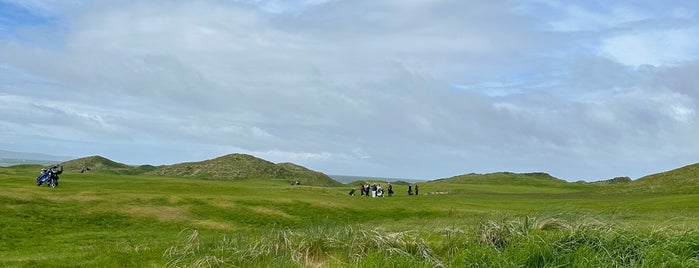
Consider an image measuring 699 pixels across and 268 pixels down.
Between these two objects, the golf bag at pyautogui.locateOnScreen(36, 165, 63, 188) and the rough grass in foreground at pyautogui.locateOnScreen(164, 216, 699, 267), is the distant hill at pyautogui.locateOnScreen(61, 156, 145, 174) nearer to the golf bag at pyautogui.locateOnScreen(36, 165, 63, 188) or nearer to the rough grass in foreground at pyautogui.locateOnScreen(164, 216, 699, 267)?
the golf bag at pyautogui.locateOnScreen(36, 165, 63, 188)

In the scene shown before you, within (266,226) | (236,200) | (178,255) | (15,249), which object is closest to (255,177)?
(236,200)

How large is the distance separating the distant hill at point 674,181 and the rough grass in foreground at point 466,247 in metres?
61.8

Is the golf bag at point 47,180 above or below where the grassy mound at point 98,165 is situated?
below

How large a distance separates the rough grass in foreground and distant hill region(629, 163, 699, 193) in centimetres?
6182

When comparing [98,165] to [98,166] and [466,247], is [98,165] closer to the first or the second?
[98,166]

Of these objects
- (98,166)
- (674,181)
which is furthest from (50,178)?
(98,166)

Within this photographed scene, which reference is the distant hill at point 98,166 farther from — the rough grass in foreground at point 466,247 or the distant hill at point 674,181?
the rough grass in foreground at point 466,247

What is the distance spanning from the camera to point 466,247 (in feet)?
53.3

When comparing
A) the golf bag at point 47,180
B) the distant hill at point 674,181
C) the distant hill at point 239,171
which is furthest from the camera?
the distant hill at point 239,171

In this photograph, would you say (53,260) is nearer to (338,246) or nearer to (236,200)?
(338,246)

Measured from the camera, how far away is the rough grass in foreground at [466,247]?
46.9 ft

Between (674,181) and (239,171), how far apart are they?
72033 millimetres

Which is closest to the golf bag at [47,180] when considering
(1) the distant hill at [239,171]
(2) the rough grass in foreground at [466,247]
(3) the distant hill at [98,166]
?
(2) the rough grass in foreground at [466,247]

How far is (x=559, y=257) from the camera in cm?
1421
